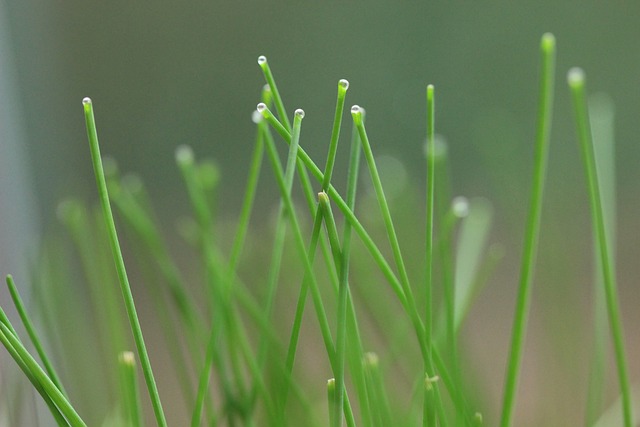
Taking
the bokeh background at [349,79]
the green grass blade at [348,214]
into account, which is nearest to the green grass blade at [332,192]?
the green grass blade at [348,214]

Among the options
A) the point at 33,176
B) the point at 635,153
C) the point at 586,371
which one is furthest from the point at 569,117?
the point at 33,176

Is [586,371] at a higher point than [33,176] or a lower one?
lower

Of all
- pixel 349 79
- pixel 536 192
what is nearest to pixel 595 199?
pixel 536 192

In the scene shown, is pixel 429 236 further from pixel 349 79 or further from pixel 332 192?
pixel 349 79

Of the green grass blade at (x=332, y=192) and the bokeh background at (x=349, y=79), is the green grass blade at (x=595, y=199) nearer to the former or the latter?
the green grass blade at (x=332, y=192)

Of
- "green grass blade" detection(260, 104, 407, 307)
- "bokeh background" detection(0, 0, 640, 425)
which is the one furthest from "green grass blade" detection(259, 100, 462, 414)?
"bokeh background" detection(0, 0, 640, 425)

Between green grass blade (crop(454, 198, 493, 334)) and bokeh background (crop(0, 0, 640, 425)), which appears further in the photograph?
bokeh background (crop(0, 0, 640, 425))

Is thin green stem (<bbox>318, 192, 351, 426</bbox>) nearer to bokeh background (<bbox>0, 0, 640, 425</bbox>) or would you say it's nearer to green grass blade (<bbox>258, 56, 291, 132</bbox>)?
green grass blade (<bbox>258, 56, 291, 132</bbox>)

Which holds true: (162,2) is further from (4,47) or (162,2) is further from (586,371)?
(586,371)
